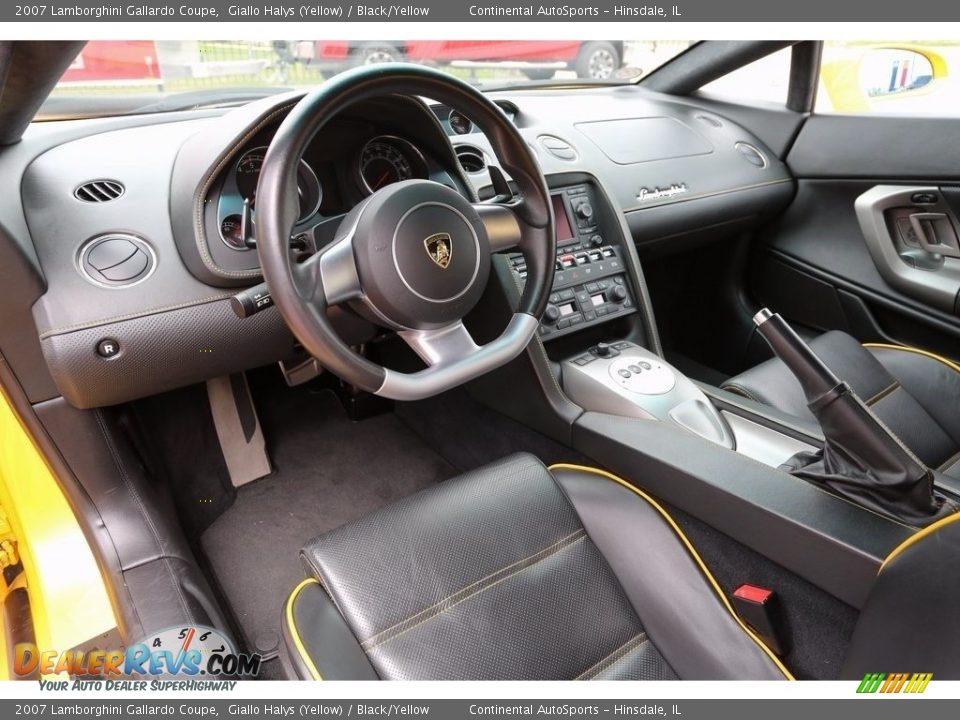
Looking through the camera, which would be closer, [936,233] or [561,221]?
[561,221]

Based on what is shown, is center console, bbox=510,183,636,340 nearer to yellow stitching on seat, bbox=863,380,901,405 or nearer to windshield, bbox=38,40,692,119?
windshield, bbox=38,40,692,119

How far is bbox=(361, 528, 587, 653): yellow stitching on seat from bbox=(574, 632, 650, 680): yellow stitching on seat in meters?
0.18

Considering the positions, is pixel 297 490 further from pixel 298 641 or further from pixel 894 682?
pixel 894 682

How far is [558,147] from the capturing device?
6.68ft

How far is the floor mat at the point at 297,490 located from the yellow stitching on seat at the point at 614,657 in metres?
0.85

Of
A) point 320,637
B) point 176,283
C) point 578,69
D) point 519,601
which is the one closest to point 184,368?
point 176,283

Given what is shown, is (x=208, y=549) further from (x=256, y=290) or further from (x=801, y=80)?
(x=801, y=80)

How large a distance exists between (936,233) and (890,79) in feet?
1.99

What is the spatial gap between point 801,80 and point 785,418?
1.52 meters

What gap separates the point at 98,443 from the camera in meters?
1.50

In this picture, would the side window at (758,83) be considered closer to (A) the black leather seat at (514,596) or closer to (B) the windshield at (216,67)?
(B) the windshield at (216,67)

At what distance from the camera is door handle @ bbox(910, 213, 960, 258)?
6.73 ft

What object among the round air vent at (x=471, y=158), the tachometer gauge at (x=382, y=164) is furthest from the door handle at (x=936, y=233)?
the tachometer gauge at (x=382, y=164)

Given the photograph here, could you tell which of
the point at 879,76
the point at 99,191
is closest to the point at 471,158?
the point at 99,191
